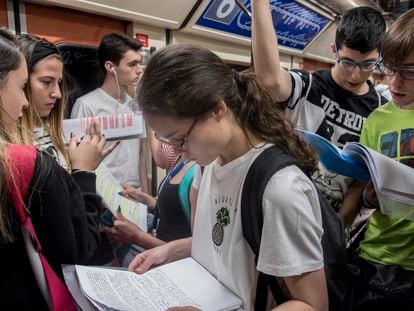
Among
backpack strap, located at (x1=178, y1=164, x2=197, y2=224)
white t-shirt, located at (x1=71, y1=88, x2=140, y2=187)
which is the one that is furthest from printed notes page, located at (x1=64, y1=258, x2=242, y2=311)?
white t-shirt, located at (x1=71, y1=88, x2=140, y2=187)

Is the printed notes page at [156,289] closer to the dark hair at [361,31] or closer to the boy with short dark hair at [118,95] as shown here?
the dark hair at [361,31]

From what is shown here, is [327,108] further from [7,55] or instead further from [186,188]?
[7,55]

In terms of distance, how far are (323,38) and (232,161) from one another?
174 inches

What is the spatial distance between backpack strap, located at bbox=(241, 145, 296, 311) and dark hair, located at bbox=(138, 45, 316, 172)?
0.21ft

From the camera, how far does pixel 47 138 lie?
4.99ft

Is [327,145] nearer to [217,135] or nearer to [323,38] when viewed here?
[217,135]

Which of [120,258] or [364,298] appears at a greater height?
[364,298]

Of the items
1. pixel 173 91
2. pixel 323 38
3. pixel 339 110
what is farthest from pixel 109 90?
pixel 323 38

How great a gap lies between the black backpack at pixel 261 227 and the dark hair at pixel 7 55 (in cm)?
63

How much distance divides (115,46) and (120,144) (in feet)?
2.12

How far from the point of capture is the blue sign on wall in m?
2.80

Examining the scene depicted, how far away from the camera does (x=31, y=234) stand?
2.36 feet

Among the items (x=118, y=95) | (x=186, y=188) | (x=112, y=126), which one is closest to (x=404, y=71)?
(x=186, y=188)

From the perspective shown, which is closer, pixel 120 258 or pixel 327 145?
pixel 327 145
